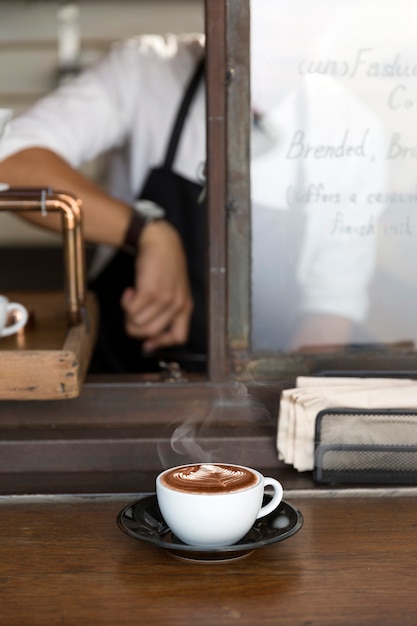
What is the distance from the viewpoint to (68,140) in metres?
1.95

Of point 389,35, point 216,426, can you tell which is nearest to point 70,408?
point 216,426

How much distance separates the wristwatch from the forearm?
0.01 metres

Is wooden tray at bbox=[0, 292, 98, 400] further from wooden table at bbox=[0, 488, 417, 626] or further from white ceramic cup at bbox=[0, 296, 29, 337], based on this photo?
wooden table at bbox=[0, 488, 417, 626]

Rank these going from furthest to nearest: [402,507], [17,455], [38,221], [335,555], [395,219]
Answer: [38,221] → [395,219] → [17,455] → [402,507] → [335,555]

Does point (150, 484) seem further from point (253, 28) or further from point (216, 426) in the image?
point (253, 28)

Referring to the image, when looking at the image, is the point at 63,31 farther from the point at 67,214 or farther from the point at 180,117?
the point at 67,214

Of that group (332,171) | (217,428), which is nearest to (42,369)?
(217,428)

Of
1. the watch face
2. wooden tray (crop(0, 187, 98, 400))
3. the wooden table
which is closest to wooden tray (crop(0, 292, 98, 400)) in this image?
wooden tray (crop(0, 187, 98, 400))

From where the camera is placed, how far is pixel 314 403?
1218 millimetres

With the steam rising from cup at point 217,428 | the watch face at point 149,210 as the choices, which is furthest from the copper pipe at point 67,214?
the watch face at point 149,210

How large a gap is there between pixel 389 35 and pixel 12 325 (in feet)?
2.29

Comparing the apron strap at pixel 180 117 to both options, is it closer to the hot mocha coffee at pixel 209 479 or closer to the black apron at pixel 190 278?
the black apron at pixel 190 278

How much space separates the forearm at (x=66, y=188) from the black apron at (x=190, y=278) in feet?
0.49

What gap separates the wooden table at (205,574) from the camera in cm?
90
